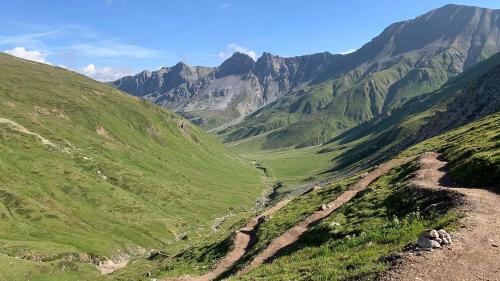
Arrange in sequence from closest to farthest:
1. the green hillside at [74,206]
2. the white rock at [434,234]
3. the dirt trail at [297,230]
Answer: the white rock at [434,234] < the dirt trail at [297,230] < the green hillside at [74,206]

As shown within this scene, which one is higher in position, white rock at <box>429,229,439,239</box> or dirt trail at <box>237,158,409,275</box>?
white rock at <box>429,229,439,239</box>

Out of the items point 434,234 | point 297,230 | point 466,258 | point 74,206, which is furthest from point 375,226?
point 74,206

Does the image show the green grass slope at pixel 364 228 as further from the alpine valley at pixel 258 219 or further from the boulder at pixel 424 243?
the boulder at pixel 424 243

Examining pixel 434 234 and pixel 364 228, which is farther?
pixel 364 228

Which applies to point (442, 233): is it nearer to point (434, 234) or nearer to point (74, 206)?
point (434, 234)

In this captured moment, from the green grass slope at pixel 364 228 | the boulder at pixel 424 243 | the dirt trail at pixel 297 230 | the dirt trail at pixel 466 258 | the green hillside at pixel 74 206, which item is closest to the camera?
the dirt trail at pixel 466 258

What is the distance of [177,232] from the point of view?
143125 mm

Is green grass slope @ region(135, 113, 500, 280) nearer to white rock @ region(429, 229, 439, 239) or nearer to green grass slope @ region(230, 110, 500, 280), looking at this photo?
green grass slope @ region(230, 110, 500, 280)

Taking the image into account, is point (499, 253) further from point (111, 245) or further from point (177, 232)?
point (177, 232)

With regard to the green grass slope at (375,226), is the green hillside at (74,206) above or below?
below

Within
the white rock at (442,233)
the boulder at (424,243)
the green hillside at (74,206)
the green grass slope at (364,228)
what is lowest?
the green hillside at (74,206)

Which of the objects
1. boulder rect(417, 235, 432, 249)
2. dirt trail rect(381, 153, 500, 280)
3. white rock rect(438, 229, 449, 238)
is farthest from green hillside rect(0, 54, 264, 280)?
white rock rect(438, 229, 449, 238)

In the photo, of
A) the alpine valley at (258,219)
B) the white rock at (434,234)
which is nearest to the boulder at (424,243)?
the alpine valley at (258,219)

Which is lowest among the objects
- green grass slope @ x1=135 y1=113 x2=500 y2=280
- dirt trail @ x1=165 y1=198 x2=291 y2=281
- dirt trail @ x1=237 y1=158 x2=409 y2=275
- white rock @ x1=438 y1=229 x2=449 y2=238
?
dirt trail @ x1=165 y1=198 x2=291 y2=281
